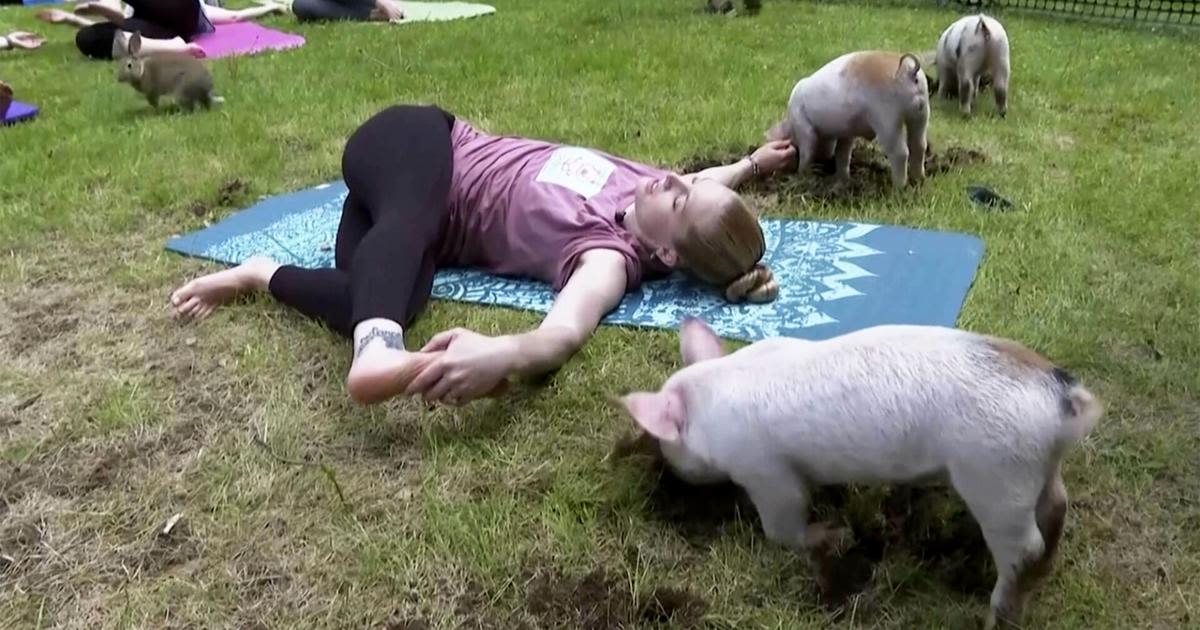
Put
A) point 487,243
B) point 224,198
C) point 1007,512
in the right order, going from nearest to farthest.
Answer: point 1007,512 → point 487,243 → point 224,198

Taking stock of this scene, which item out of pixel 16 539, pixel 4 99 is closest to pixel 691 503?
pixel 16 539

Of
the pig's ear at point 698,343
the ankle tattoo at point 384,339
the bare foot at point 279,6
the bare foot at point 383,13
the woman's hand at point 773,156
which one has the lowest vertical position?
the bare foot at point 279,6

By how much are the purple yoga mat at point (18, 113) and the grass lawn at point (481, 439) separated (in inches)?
20.8

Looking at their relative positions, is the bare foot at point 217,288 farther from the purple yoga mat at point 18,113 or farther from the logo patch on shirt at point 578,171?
the purple yoga mat at point 18,113

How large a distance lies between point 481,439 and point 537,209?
0.80m

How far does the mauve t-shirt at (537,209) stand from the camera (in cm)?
261

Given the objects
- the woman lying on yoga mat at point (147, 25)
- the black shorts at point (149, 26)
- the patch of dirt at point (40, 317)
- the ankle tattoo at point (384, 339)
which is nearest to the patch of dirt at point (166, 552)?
the ankle tattoo at point (384, 339)

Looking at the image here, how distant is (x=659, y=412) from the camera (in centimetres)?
171

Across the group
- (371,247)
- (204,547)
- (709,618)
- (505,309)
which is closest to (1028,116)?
(505,309)

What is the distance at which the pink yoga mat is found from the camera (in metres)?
5.87

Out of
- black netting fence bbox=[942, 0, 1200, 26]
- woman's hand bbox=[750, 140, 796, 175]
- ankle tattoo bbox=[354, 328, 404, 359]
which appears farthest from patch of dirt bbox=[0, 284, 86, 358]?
black netting fence bbox=[942, 0, 1200, 26]

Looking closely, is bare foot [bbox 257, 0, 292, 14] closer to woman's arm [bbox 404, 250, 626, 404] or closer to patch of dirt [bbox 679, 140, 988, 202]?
patch of dirt [bbox 679, 140, 988, 202]

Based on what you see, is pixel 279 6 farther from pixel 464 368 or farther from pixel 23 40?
pixel 464 368

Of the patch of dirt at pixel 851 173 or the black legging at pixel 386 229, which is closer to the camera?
the black legging at pixel 386 229
